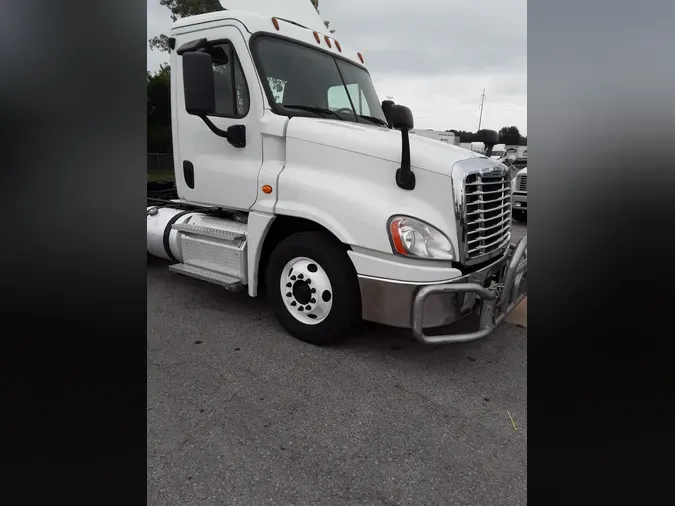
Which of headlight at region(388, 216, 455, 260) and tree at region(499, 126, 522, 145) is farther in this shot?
headlight at region(388, 216, 455, 260)

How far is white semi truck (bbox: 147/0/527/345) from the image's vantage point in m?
3.12

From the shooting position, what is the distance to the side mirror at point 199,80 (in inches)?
136

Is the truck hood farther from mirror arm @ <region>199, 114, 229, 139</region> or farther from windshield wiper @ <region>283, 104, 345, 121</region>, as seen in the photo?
mirror arm @ <region>199, 114, 229, 139</region>

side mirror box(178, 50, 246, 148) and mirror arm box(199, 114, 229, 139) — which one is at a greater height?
side mirror box(178, 50, 246, 148)

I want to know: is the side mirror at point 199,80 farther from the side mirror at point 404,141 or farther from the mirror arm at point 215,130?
the side mirror at point 404,141

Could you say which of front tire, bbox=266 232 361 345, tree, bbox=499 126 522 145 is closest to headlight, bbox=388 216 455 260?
front tire, bbox=266 232 361 345

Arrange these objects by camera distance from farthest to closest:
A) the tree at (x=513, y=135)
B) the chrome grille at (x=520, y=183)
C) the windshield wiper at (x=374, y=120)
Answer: the chrome grille at (x=520, y=183)
the windshield wiper at (x=374, y=120)
the tree at (x=513, y=135)

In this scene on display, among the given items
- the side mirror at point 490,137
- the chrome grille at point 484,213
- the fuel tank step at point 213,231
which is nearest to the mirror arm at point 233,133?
the fuel tank step at point 213,231

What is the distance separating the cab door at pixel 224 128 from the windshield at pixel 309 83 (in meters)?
0.16

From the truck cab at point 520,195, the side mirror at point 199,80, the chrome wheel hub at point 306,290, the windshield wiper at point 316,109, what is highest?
the side mirror at point 199,80

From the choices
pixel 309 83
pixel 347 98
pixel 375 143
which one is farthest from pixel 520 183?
pixel 375 143

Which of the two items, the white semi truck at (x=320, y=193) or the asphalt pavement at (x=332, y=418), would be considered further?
the white semi truck at (x=320, y=193)

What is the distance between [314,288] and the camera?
3.59 meters
